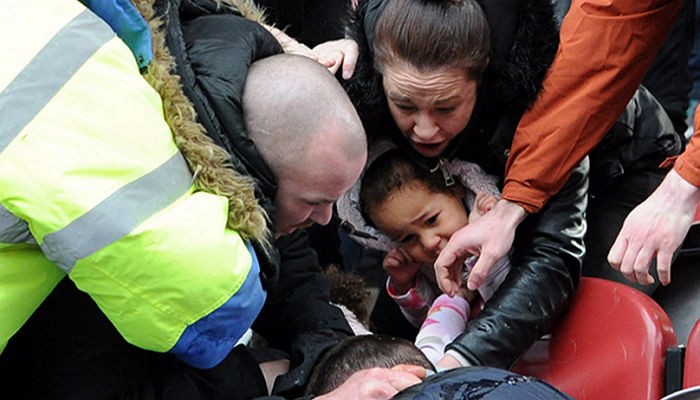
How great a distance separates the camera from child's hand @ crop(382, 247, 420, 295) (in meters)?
2.49

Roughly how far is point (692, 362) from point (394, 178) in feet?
2.62

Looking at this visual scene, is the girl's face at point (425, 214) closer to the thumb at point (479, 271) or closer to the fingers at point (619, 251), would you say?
the thumb at point (479, 271)

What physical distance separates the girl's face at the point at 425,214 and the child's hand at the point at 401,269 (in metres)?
0.07

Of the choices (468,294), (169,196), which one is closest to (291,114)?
(169,196)

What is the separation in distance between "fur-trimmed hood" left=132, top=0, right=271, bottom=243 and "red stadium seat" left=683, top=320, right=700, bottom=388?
774 mm

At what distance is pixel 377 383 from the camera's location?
1675mm

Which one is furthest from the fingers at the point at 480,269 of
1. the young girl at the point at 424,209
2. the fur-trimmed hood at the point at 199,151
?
the fur-trimmed hood at the point at 199,151

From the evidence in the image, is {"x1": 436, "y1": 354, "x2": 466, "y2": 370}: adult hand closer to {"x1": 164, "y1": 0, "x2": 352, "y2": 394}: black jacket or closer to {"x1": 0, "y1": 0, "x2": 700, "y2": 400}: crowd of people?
{"x1": 0, "y1": 0, "x2": 700, "y2": 400}: crowd of people

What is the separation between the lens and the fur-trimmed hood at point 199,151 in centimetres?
159

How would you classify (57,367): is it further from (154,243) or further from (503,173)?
(503,173)

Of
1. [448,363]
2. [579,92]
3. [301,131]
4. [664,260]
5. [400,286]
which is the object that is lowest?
[400,286]

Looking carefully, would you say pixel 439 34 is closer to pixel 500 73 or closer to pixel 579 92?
pixel 500 73

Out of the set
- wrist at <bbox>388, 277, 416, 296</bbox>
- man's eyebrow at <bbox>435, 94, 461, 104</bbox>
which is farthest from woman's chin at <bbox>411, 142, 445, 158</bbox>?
wrist at <bbox>388, 277, 416, 296</bbox>

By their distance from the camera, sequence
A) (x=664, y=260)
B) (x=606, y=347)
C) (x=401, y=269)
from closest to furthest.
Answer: (x=664, y=260), (x=606, y=347), (x=401, y=269)
